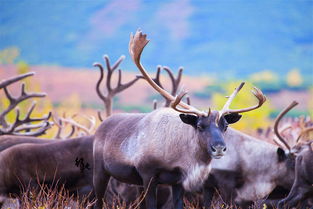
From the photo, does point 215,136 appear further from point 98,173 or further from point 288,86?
point 288,86

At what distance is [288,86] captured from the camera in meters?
59.5

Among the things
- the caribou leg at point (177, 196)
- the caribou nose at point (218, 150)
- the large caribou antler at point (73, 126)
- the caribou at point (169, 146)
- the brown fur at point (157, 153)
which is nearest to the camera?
the caribou nose at point (218, 150)

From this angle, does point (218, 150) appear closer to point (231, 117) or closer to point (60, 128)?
point (231, 117)

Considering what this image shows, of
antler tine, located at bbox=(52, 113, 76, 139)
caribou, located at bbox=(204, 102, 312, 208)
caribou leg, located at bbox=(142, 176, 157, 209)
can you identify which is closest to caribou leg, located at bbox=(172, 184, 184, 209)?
caribou leg, located at bbox=(142, 176, 157, 209)

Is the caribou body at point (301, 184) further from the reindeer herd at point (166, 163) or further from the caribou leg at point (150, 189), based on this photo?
the caribou leg at point (150, 189)

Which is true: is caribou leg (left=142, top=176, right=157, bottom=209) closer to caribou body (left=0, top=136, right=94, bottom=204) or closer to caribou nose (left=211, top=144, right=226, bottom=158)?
caribou nose (left=211, top=144, right=226, bottom=158)

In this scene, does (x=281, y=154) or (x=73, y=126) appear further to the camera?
(x=73, y=126)

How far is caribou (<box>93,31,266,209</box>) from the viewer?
18.6 ft

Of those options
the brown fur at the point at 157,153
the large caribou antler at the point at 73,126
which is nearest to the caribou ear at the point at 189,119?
the brown fur at the point at 157,153

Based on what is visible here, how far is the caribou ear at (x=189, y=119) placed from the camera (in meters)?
5.70

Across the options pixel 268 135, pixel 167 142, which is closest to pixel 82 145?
pixel 167 142

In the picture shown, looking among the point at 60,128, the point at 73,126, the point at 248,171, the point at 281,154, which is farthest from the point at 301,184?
the point at 60,128

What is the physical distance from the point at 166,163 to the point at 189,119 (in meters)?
0.48

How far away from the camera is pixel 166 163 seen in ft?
19.2
